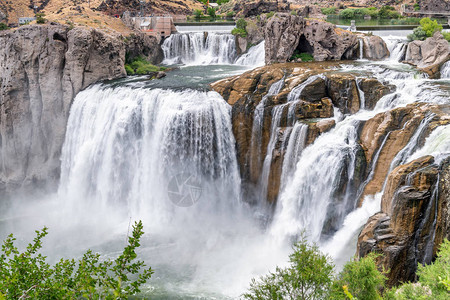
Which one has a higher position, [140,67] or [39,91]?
[140,67]

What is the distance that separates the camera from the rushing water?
20125mm

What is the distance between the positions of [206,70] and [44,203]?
56.5 feet

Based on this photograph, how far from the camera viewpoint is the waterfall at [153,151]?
26328 mm

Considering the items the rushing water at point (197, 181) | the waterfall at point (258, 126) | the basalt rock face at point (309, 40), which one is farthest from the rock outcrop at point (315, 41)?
the waterfall at point (258, 126)

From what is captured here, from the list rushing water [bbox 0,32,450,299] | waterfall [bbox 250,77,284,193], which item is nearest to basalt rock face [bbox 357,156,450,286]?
rushing water [bbox 0,32,450,299]

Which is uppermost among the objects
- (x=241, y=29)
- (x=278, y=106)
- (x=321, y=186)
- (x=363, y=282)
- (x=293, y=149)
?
(x=241, y=29)

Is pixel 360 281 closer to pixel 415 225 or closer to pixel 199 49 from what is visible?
pixel 415 225

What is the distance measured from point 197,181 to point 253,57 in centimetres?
1740

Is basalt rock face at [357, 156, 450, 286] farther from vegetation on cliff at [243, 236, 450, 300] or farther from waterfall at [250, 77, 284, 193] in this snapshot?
waterfall at [250, 77, 284, 193]

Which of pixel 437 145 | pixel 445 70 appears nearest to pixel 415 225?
pixel 437 145

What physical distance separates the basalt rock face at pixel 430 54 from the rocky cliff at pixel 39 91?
24.1m

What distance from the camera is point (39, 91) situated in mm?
32438

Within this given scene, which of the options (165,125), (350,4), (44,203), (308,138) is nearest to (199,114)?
(165,125)

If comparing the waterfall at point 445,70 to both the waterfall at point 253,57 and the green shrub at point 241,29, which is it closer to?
the waterfall at point 253,57
